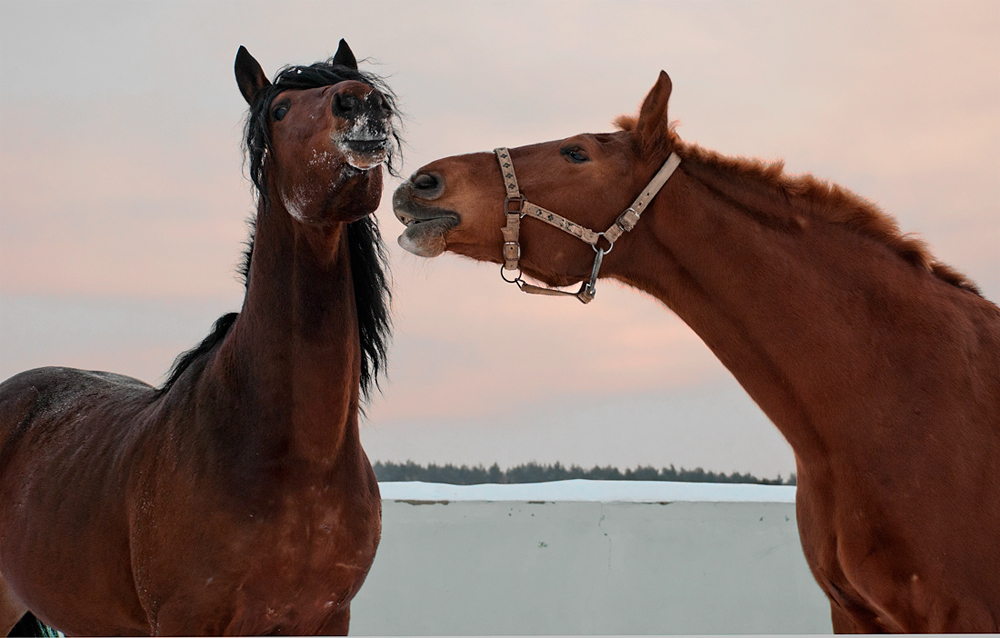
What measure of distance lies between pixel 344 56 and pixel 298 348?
1124 millimetres

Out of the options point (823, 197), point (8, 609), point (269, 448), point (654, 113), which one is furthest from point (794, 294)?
point (8, 609)

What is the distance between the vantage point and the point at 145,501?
8.54 ft

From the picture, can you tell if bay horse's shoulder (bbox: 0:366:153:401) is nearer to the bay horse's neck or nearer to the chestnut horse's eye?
the bay horse's neck

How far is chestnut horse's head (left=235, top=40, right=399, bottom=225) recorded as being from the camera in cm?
240

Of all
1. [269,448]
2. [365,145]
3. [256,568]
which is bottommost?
[256,568]

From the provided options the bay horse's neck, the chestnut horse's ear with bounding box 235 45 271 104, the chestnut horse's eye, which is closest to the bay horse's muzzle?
the bay horse's neck

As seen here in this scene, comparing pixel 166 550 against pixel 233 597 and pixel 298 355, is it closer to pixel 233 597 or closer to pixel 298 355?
pixel 233 597

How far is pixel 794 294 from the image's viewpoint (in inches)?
94.9

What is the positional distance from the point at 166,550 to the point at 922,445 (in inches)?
83.9

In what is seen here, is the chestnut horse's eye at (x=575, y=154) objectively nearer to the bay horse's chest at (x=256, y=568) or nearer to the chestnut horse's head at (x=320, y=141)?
→ the chestnut horse's head at (x=320, y=141)

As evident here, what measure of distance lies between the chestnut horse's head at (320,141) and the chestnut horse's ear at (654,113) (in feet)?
2.39

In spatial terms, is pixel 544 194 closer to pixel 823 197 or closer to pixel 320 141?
pixel 320 141

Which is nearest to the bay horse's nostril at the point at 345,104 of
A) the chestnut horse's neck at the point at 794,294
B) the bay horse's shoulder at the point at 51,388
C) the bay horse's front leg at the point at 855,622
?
the chestnut horse's neck at the point at 794,294

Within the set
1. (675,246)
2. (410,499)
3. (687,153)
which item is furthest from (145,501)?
(410,499)
